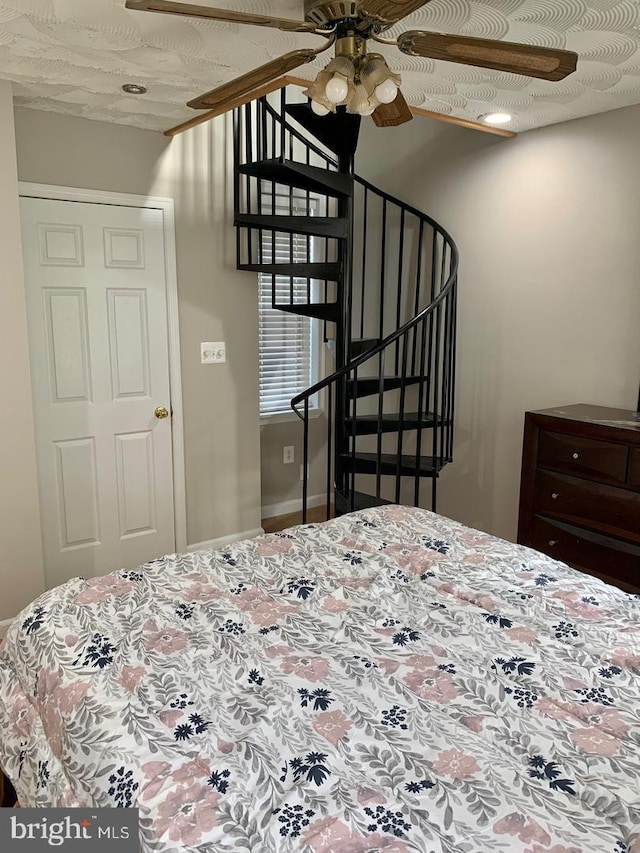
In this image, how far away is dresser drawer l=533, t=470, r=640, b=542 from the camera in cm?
264

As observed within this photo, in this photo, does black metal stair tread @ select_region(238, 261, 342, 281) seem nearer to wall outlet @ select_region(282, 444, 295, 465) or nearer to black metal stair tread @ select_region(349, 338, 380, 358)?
black metal stair tread @ select_region(349, 338, 380, 358)

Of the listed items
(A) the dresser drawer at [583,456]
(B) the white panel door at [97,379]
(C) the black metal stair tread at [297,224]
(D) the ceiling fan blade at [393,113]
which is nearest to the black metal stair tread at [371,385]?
(C) the black metal stair tread at [297,224]

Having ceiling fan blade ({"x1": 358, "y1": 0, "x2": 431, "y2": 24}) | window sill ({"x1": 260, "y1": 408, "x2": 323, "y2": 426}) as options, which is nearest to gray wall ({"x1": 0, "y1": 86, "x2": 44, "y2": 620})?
ceiling fan blade ({"x1": 358, "y1": 0, "x2": 431, "y2": 24})

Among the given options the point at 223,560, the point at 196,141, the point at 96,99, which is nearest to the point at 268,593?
the point at 223,560

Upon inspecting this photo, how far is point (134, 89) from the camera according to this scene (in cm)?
258

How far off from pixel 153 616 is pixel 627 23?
7.35 feet

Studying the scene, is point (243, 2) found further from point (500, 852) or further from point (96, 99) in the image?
point (500, 852)

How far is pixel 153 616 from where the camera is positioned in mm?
1580

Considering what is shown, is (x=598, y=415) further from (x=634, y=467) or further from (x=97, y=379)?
(x=97, y=379)

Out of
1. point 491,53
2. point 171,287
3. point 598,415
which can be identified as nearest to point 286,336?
point 171,287

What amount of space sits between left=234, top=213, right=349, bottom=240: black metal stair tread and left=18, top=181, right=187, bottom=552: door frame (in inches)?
15.8

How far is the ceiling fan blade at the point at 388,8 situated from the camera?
4.74 ft

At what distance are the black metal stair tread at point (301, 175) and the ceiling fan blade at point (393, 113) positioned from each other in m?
0.91

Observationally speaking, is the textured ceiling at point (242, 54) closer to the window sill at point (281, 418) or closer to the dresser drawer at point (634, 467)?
the dresser drawer at point (634, 467)
